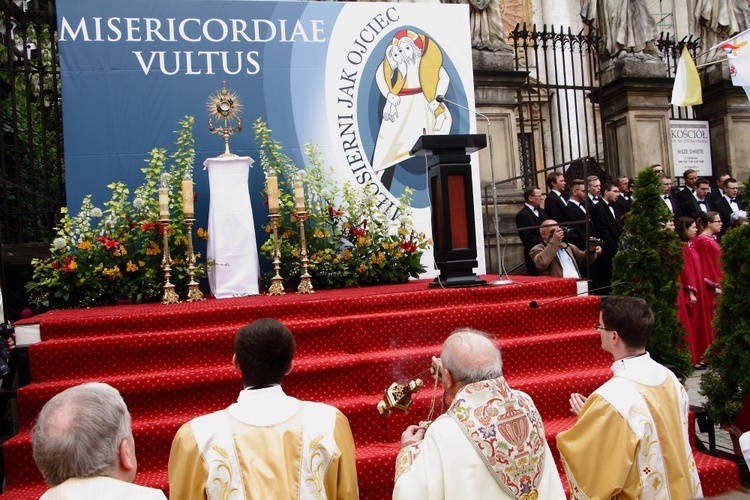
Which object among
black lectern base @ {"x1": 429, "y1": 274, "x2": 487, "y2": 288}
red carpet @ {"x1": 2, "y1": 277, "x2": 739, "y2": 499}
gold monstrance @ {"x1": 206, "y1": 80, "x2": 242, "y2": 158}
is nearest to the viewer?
red carpet @ {"x1": 2, "y1": 277, "x2": 739, "y2": 499}

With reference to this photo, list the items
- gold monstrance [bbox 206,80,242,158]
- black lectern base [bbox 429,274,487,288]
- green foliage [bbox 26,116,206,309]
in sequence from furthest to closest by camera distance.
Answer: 1. gold monstrance [bbox 206,80,242,158]
2. green foliage [bbox 26,116,206,309]
3. black lectern base [bbox 429,274,487,288]

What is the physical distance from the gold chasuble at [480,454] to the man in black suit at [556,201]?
6.61m

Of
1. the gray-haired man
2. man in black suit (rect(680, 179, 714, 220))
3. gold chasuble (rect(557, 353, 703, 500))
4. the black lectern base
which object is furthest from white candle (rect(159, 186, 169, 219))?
man in black suit (rect(680, 179, 714, 220))

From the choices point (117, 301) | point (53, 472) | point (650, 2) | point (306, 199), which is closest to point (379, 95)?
point (306, 199)

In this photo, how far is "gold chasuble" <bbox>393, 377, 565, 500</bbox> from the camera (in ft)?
7.92

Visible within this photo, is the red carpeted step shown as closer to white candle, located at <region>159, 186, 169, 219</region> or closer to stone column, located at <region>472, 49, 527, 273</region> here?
white candle, located at <region>159, 186, 169, 219</region>

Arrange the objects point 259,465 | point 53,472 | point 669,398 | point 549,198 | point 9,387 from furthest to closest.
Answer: point 549,198 < point 9,387 < point 669,398 < point 259,465 < point 53,472

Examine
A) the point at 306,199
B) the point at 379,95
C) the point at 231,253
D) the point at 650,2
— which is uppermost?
the point at 650,2

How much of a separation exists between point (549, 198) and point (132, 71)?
4927mm

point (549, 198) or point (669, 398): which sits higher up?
point (549, 198)

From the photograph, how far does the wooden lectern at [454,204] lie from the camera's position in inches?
243

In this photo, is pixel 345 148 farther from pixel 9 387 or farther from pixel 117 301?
pixel 9 387

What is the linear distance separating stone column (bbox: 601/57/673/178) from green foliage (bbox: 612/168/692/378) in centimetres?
556

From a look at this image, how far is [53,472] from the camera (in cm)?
192
